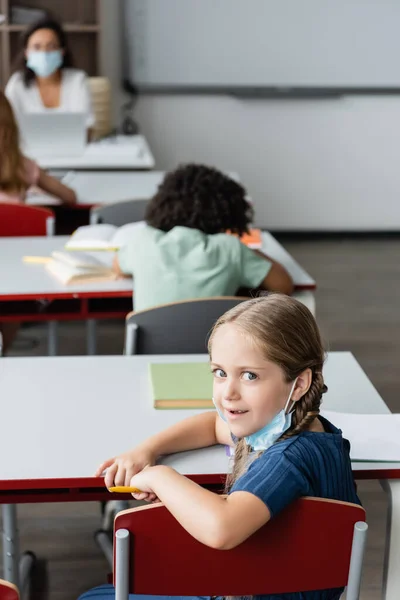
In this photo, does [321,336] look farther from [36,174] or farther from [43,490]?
[36,174]

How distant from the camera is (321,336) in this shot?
4.67 ft

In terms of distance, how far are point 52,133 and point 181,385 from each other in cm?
276

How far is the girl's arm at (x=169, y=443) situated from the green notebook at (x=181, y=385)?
14 cm

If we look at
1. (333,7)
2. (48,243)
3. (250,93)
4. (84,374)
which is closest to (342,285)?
(250,93)

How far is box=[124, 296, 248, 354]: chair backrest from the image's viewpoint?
2232 millimetres

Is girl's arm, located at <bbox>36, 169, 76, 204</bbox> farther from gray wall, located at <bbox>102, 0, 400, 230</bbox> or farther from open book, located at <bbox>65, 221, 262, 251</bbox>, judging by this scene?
gray wall, located at <bbox>102, 0, 400, 230</bbox>

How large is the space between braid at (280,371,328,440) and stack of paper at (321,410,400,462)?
0.76 feet

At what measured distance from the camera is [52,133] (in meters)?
4.34

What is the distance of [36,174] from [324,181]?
3.02 m

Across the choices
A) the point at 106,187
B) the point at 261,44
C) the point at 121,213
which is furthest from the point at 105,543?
the point at 261,44

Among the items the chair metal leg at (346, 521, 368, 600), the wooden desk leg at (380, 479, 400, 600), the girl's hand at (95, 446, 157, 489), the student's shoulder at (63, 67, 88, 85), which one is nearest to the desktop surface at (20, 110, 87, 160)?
the student's shoulder at (63, 67, 88, 85)

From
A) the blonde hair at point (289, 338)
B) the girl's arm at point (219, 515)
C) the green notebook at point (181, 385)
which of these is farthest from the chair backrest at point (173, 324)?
the girl's arm at point (219, 515)

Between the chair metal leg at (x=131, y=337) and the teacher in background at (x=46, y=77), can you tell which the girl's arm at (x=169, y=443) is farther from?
the teacher in background at (x=46, y=77)

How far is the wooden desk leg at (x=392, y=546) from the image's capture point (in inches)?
61.4
